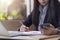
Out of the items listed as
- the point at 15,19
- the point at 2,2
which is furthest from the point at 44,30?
the point at 2,2

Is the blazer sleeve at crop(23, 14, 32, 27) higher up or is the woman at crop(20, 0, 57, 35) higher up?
the woman at crop(20, 0, 57, 35)

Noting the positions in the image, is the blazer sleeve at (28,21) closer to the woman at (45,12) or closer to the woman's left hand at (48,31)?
the woman at (45,12)

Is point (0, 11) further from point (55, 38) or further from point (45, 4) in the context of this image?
point (55, 38)

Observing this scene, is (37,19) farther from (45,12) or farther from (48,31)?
(48,31)

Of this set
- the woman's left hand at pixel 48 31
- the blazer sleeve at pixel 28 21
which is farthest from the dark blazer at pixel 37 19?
the woman's left hand at pixel 48 31

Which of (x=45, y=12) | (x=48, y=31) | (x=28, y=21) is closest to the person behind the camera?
(x=48, y=31)

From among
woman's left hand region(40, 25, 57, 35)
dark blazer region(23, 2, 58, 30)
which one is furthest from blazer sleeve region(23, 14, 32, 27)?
woman's left hand region(40, 25, 57, 35)

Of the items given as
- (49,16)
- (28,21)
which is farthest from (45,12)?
(28,21)

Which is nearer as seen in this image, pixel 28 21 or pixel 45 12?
pixel 45 12

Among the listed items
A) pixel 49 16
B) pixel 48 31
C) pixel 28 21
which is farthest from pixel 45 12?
pixel 48 31

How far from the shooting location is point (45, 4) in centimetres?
87

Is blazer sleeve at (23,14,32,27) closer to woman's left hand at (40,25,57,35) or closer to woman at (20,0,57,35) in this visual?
woman at (20,0,57,35)

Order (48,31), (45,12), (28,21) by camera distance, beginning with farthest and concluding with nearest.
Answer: (28,21)
(45,12)
(48,31)

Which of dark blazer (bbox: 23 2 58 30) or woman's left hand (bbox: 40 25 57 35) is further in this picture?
dark blazer (bbox: 23 2 58 30)
